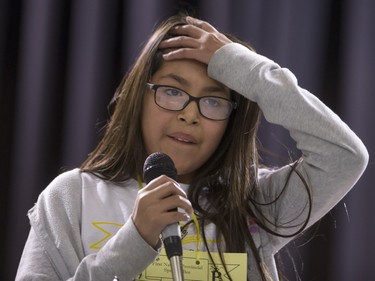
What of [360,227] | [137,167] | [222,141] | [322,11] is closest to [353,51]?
[322,11]

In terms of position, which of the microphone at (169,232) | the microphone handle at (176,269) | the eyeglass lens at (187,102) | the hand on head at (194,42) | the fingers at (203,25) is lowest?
the microphone handle at (176,269)

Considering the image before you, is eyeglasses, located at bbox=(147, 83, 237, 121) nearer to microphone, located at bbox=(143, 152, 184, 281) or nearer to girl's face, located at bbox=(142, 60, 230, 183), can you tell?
Result: girl's face, located at bbox=(142, 60, 230, 183)

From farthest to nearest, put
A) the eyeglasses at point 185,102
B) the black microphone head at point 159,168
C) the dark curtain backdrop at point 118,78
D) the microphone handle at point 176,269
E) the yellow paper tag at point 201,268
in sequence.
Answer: the dark curtain backdrop at point 118,78 < the eyeglasses at point 185,102 < the yellow paper tag at point 201,268 < the black microphone head at point 159,168 < the microphone handle at point 176,269

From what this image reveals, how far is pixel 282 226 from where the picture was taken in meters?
1.38

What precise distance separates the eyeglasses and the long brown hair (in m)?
0.05

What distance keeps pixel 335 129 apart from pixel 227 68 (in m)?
0.25

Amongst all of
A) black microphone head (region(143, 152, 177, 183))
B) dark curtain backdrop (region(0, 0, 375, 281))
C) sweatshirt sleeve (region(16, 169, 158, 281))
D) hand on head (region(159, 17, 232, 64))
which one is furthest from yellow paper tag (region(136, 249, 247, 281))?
dark curtain backdrop (region(0, 0, 375, 281))

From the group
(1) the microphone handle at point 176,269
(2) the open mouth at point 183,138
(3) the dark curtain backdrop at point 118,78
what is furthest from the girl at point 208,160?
(3) the dark curtain backdrop at point 118,78

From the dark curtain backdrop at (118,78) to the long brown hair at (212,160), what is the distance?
18.3 inches

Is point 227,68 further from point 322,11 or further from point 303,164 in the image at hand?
point 322,11

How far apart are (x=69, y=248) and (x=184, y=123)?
13.4 inches

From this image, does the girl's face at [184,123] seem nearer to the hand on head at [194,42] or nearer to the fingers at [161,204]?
the hand on head at [194,42]

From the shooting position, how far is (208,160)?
1.45 metres

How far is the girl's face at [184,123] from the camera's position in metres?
1.33
